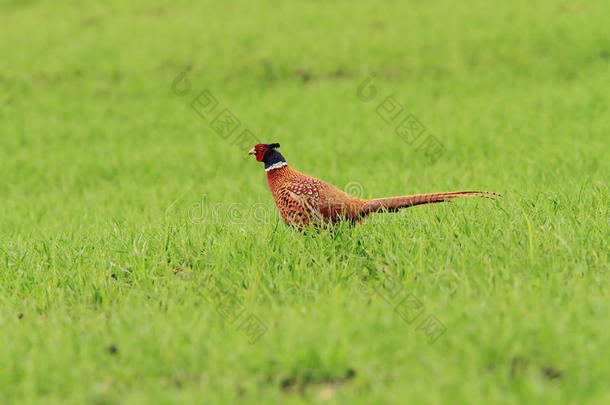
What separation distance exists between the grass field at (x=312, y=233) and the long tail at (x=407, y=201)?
23 cm

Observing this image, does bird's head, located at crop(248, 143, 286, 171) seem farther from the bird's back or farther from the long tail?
the long tail

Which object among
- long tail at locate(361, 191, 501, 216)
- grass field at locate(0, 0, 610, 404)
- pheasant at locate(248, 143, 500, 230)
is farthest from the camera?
pheasant at locate(248, 143, 500, 230)

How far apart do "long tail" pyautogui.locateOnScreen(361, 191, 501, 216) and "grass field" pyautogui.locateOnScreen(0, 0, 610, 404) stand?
0.75 ft

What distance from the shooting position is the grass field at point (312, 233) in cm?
344

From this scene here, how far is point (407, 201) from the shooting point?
4.83 m

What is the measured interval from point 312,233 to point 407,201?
2.67 ft

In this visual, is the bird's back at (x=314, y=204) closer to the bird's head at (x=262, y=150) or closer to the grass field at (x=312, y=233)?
the grass field at (x=312, y=233)

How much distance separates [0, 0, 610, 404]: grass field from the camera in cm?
344

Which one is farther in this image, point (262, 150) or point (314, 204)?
point (262, 150)

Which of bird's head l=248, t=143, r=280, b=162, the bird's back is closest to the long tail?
the bird's back

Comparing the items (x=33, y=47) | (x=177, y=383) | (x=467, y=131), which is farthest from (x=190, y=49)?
(x=177, y=383)

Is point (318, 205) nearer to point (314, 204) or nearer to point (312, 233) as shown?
point (314, 204)

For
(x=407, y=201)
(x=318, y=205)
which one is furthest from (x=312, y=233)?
(x=407, y=201)

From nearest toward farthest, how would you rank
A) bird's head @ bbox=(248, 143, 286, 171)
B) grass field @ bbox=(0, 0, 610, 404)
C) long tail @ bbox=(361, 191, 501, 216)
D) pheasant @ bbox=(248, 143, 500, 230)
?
grass field @ bbox=(0, 0, 610, 404) < long tail @ bbox=(361, 191, 501, 216) < pheasant @ bbox=(248, 143, 500, 230) < bird's head @ bbox=(248, 143, 286, 171)
